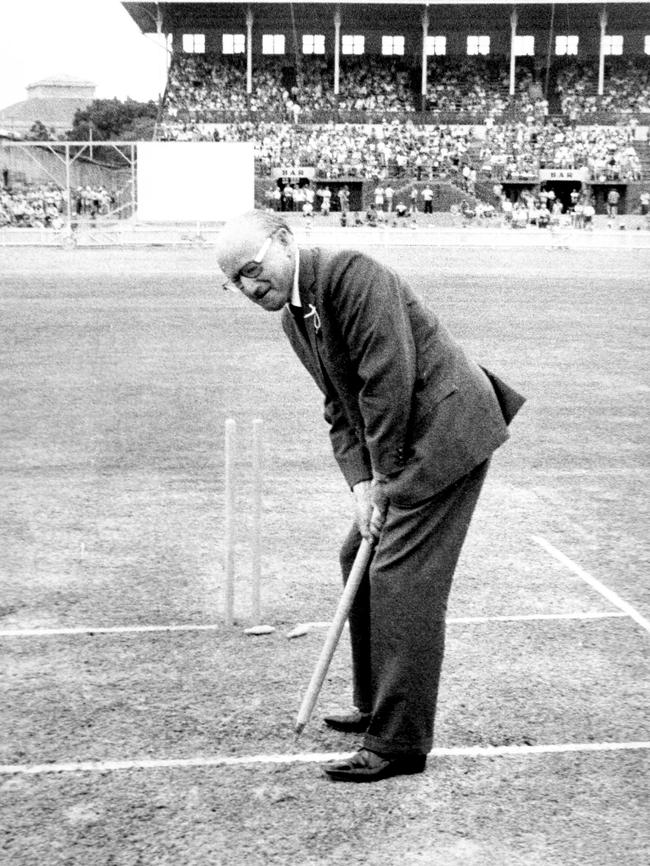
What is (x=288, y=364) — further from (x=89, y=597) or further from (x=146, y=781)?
(x=146, y=781)

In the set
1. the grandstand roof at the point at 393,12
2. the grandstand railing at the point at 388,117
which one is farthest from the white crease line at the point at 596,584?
the grandstand roof at the point at 393,12

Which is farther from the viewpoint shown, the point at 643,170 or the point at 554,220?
the point at 643,170

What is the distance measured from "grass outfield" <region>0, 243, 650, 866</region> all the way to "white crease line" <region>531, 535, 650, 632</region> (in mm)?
40

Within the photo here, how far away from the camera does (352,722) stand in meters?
4.73

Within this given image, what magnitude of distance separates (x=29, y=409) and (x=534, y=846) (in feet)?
31.3

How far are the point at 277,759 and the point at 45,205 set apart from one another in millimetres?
48020

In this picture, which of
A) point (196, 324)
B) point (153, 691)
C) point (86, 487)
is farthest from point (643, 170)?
point (153, 691)

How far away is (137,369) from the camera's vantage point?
1535 centimetres

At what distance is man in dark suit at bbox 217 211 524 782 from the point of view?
3959mm

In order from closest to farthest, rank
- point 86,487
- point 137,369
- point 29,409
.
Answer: point 86,487
point 29,409
point 137,369

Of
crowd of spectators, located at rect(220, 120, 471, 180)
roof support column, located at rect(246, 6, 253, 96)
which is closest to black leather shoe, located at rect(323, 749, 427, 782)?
crowd of spectators, located at rect(220, 120, 471, 180)

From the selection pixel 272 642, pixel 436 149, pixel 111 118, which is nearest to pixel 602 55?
pixel 436 149

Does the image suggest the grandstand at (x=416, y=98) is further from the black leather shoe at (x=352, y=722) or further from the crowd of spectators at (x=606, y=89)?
the black leather shoe at (x=352, y=722)

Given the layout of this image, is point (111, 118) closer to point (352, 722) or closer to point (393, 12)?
point (393, 12)
